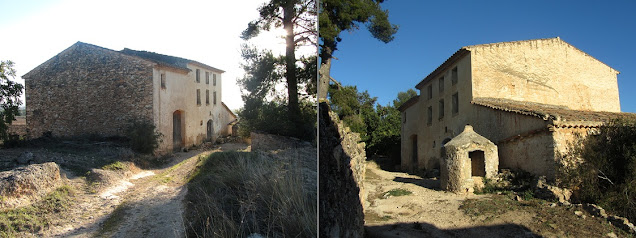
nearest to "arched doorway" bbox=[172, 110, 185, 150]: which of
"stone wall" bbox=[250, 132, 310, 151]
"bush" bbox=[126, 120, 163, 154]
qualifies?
"bush" bbox=[126, 120, 163, 154]

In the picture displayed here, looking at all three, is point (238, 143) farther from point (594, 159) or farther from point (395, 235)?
point (594, 159)

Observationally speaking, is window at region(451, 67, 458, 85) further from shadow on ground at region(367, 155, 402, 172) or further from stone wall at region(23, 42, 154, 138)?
stone wall at region(23, 42, 154, 138)

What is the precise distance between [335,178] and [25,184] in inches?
116

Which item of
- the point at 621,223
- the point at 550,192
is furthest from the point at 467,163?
the point at 621,223

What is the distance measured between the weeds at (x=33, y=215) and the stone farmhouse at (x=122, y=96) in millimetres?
1600

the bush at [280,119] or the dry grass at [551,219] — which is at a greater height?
the bush at [280,119]

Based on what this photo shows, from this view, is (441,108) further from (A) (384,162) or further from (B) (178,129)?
(B) (178,129)

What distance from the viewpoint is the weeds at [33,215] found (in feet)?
9.02

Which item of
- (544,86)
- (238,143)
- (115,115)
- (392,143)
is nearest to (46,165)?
(238,143)

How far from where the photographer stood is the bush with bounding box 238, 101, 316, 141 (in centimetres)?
331

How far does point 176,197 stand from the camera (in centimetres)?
545

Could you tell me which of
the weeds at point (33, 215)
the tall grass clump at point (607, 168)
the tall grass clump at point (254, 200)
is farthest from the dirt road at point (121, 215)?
the tall grass clump at point (607, 168)

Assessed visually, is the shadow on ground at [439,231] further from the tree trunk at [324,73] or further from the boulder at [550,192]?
the boulder at [550,192]

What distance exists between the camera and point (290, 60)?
10.8 feet
